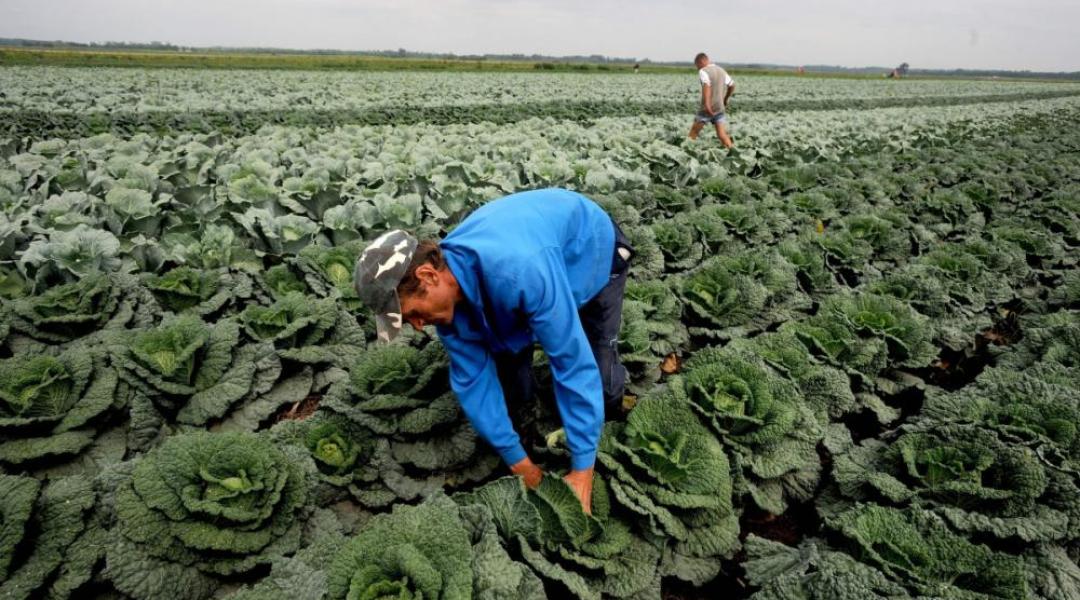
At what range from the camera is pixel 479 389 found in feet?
7.76

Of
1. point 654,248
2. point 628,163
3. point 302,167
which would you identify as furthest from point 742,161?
point 302,167

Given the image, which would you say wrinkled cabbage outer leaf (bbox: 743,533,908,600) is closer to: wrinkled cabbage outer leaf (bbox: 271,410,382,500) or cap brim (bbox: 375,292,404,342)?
cap brim (bbox: 375,292,404,342)

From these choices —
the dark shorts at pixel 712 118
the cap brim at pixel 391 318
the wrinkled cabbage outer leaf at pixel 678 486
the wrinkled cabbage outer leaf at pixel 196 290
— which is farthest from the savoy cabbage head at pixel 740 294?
the dark shorts at pixel 712 118

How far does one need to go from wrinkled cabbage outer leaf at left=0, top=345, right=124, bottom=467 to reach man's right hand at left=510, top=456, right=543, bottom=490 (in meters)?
2.21

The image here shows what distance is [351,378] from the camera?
320 cm

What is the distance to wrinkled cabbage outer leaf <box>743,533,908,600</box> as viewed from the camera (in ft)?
6.89

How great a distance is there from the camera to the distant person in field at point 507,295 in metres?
1.96

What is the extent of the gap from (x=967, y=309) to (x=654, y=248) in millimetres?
2481

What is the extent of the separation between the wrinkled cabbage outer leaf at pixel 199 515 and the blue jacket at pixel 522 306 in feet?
3.11

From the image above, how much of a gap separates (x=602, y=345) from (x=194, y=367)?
2309 mm

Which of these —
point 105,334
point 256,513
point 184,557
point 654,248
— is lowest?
point 184,557

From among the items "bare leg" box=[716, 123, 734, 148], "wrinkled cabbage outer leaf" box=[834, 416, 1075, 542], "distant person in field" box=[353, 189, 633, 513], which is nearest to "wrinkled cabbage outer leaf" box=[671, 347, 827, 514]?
"wrinkled cabbage outer leaf" box=[834, 416, 1075, 542]

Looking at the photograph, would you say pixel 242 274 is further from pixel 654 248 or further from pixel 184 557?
pixel 654 248

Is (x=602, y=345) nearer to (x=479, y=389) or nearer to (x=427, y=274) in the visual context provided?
(x=479, y=389)
